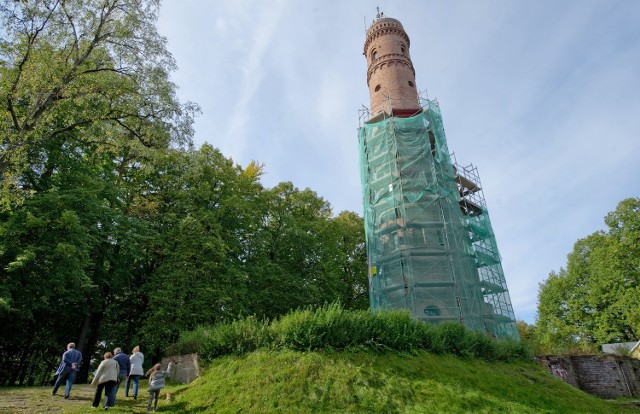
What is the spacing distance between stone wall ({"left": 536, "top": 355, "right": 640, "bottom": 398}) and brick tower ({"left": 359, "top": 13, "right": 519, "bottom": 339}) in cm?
236

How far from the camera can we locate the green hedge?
11.6m

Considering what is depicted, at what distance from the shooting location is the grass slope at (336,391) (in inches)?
364

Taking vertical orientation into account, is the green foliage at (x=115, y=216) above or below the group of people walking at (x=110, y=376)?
above

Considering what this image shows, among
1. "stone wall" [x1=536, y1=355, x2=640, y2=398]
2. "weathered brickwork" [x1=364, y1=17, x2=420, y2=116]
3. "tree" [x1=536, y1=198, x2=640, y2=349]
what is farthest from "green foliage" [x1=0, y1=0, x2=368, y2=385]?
"tree" [x1=536, y1=198, x2=640, y2=349]

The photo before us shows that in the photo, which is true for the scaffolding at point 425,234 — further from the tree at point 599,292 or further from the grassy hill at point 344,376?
the tree at point 599,292

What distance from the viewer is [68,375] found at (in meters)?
10.7

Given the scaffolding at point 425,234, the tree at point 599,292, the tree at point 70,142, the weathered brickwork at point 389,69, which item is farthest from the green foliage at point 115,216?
the tree at point 599,292

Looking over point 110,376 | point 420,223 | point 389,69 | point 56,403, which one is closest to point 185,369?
point 110,376

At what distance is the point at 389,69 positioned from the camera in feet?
93.9

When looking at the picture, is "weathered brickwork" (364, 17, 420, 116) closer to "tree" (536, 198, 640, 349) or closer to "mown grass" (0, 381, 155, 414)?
"tree" (536, 198, 640, 349)

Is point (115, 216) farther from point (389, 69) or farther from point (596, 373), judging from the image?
point (596, 373)

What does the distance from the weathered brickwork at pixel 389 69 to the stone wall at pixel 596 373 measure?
16786 millimetres

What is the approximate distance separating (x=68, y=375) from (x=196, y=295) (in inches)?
274

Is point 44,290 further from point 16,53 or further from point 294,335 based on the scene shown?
point 294,335
